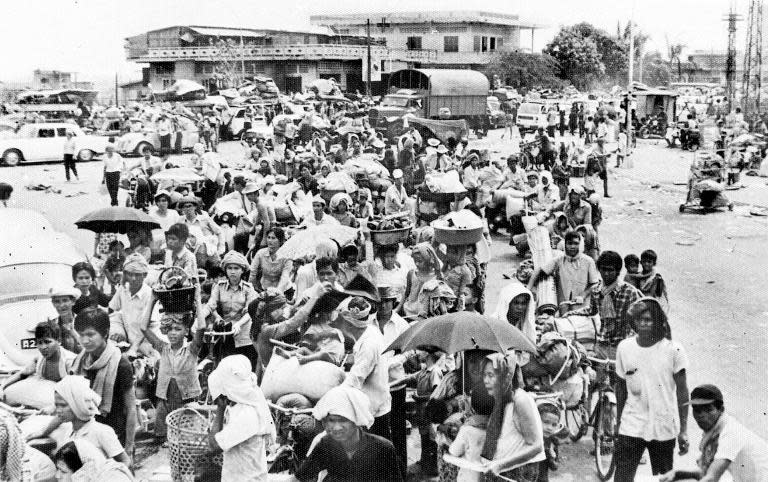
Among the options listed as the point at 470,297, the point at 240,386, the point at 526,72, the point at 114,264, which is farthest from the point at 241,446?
the point at 526,72

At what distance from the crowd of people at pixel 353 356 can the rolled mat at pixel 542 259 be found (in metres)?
0.08

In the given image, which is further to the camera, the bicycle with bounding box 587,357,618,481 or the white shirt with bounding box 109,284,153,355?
the white shirt with bounding box 109,284,153,355

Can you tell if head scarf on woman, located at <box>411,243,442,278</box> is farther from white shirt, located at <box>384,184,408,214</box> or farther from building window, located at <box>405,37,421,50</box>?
building window, located at <box>405,37,421,50</box>

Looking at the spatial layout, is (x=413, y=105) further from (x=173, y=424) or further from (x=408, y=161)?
(x=173, y=424)

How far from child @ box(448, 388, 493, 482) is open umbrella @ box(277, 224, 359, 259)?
4.61 meters

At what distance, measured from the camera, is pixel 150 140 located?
3303 centimetres

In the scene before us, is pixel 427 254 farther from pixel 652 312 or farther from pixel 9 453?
pixel 9 453

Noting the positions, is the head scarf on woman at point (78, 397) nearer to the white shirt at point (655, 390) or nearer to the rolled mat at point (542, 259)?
the white shirt at point (655, 390)

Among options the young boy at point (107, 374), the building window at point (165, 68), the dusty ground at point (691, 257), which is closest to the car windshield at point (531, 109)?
the dusty ground at point (691, 257)

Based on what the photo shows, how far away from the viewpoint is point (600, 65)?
77.4m

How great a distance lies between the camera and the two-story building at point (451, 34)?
83.9 metres

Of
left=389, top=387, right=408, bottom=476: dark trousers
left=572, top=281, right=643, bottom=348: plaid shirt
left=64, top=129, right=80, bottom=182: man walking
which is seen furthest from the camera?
left=64, top=129, right=80, bottom=182: man walking

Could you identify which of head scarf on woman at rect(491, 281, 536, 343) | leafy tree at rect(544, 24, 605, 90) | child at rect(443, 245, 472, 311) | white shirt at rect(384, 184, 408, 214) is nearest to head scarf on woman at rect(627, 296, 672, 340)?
head scarf on woman at rect(491, 281, 536, 343)

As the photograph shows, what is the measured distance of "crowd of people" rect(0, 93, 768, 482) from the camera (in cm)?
523
